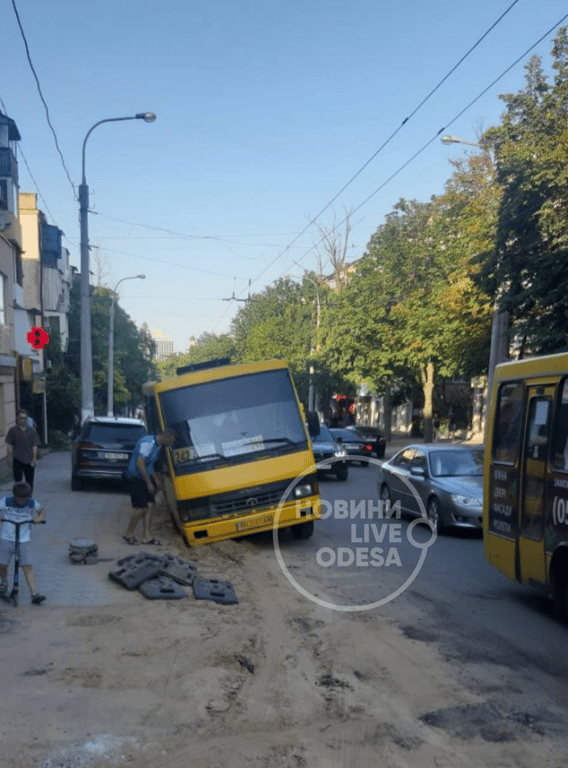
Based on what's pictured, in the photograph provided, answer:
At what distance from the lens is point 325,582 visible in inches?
407

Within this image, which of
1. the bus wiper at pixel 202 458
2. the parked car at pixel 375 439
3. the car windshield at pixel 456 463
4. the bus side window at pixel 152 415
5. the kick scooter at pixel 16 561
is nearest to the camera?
the kick scooter at pixel 16 561

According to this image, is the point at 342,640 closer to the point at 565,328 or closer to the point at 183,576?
the point at 183,576

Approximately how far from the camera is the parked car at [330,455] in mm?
24719

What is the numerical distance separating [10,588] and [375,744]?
5231 millimetres

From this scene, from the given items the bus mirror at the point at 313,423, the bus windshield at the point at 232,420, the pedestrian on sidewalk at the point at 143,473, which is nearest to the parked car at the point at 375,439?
the bus mirror at the point at 313,423

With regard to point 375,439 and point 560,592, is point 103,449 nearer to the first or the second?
point 560,592

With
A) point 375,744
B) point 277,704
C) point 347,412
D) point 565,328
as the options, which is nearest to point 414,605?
point 277,704

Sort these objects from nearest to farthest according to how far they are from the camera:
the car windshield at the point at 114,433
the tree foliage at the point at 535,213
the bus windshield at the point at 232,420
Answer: the bus windshield at the point at 232,420 < the tree foliage at the point at 535,213 < the car windshield at the point at 114,433

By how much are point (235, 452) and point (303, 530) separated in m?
1.81

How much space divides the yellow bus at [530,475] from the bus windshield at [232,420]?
3620 millimetres

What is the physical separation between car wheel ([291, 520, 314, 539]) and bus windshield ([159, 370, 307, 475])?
1.35 m

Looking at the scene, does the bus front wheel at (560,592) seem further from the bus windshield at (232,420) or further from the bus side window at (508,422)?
the bus windshield at (232,420)

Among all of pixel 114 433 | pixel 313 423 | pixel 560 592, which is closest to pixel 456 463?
pixel 313 423

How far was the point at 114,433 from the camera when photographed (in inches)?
830
